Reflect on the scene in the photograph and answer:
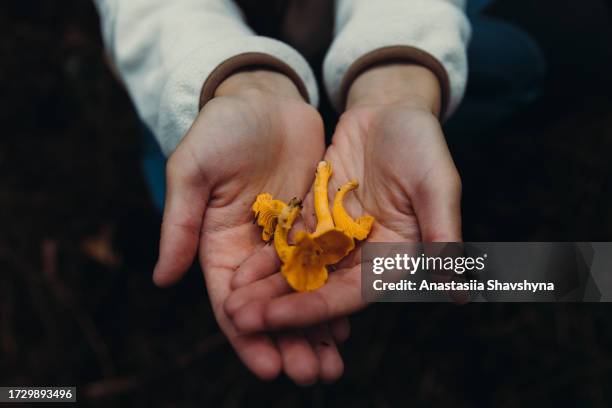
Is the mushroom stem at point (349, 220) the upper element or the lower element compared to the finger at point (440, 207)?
lower

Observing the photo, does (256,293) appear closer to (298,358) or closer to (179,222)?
(298,358)

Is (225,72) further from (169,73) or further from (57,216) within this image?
(57,216)

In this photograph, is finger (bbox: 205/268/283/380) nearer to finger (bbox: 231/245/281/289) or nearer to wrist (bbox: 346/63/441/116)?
finger (bbox: 231/245/281/289)

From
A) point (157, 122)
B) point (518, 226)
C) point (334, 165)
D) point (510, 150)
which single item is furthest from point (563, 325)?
point (157, 122)

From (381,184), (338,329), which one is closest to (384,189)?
(381,184)

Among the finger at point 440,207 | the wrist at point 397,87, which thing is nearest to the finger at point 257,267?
the finger at point 440,207

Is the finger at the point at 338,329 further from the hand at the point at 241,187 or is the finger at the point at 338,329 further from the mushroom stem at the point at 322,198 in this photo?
the mushroom stem at the point at 322,198
